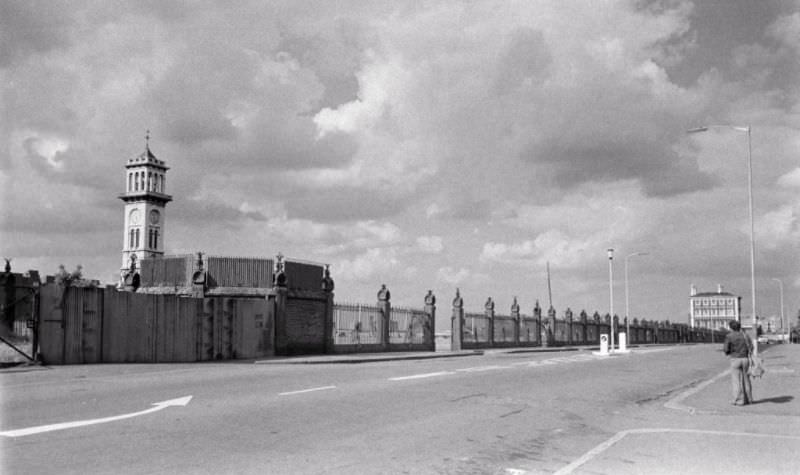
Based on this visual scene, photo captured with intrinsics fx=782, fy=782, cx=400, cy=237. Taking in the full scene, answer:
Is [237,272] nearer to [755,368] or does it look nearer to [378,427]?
[755,368]

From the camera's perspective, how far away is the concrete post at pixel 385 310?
40.8 meters

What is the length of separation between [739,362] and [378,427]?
761 cm

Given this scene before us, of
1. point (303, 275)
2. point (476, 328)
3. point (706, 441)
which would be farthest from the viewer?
point (476, 328)

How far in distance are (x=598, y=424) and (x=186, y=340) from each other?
62.8 feet

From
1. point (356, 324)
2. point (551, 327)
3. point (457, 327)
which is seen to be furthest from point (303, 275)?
point (551, 327)

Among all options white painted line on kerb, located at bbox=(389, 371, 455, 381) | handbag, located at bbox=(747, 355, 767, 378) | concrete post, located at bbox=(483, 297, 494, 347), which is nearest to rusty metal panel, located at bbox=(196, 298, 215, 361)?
white painted line on kerb, located at bbox=(389, 371, 455, 381)

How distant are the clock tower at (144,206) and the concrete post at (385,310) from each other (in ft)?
317

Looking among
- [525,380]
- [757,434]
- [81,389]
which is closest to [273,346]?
[525,380]

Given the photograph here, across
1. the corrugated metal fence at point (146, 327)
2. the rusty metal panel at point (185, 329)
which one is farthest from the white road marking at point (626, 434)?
the rusty metal panel at point (185, 329)

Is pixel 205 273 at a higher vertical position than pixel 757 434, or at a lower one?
higher

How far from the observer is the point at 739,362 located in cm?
1479

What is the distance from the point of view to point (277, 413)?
39.5 ft

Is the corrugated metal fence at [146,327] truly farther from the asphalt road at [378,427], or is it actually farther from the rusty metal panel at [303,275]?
the asphalt road at [378,427]

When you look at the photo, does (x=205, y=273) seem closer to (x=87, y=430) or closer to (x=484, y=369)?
(x=484, y=369)
